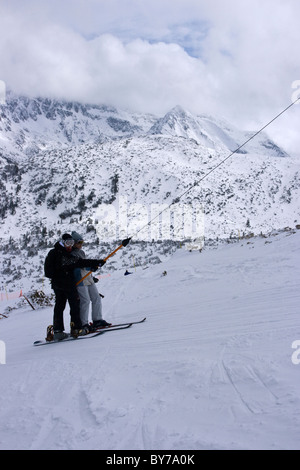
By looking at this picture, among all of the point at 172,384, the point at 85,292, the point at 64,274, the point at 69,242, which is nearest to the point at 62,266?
the point at 64,274

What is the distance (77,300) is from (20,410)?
3.04 m

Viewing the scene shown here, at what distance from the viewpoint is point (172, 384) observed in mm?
2809

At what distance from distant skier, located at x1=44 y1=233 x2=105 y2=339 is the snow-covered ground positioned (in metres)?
0.49

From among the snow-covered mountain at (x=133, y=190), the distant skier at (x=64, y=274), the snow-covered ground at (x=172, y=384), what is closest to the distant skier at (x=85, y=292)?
the distant skier at (x=64, y=274)

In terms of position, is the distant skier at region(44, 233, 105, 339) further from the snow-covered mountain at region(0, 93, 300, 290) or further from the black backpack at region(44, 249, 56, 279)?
the snow-covered mountain at region(0, 93, 300, 290)

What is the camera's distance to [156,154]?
5453cm

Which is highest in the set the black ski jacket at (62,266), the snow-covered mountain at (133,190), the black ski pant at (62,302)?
the snow-covered mountain at (133,190)

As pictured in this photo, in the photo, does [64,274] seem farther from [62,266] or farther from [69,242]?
[69,242]

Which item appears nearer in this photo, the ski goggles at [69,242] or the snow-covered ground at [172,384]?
the snow-covered ground at [172,384]

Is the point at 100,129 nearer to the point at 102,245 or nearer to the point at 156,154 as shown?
the point at 156,154

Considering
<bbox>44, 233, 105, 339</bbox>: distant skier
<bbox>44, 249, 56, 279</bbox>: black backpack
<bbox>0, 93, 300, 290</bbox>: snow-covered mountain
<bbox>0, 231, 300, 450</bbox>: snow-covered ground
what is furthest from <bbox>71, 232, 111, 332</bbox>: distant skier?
<bbox>0, 93, 300, 290</bbox>: snow-covered mountain

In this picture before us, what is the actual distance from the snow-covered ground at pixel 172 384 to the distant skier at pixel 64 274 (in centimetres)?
49

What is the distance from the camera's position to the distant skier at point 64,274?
5.68m

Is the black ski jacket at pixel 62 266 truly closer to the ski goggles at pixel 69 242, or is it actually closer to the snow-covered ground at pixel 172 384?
the ski goggles at pixel 69 242
